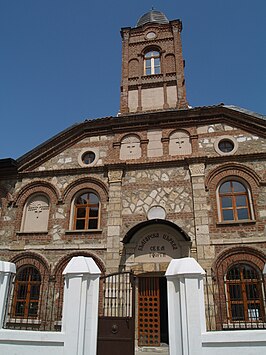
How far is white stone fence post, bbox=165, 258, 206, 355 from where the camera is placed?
18.1 feet

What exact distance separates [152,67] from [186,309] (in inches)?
484

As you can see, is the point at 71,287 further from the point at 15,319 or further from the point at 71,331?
the point at 15,319

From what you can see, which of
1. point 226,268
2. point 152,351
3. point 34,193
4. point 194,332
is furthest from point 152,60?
point 194,332

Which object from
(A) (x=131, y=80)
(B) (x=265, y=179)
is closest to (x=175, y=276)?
(B) (x=265, y=179)

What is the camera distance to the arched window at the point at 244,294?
9328mm

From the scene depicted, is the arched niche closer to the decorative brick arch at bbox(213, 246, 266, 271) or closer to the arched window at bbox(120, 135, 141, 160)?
the decorative brick arch at bbox(213, 246, 266, 271)

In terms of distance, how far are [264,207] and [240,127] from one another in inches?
137

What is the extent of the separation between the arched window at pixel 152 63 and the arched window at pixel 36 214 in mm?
8131

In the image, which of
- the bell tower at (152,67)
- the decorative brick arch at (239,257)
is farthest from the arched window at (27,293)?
the bell tower at (152,67)

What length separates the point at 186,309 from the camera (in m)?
5.72

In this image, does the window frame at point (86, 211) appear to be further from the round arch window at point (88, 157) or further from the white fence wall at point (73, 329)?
the white fence wall at point (73, 329)

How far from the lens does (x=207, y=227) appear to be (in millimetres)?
10555

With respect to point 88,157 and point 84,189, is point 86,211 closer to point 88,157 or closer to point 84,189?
point 84,189

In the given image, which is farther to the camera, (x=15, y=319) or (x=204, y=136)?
(x=204, y=136)
